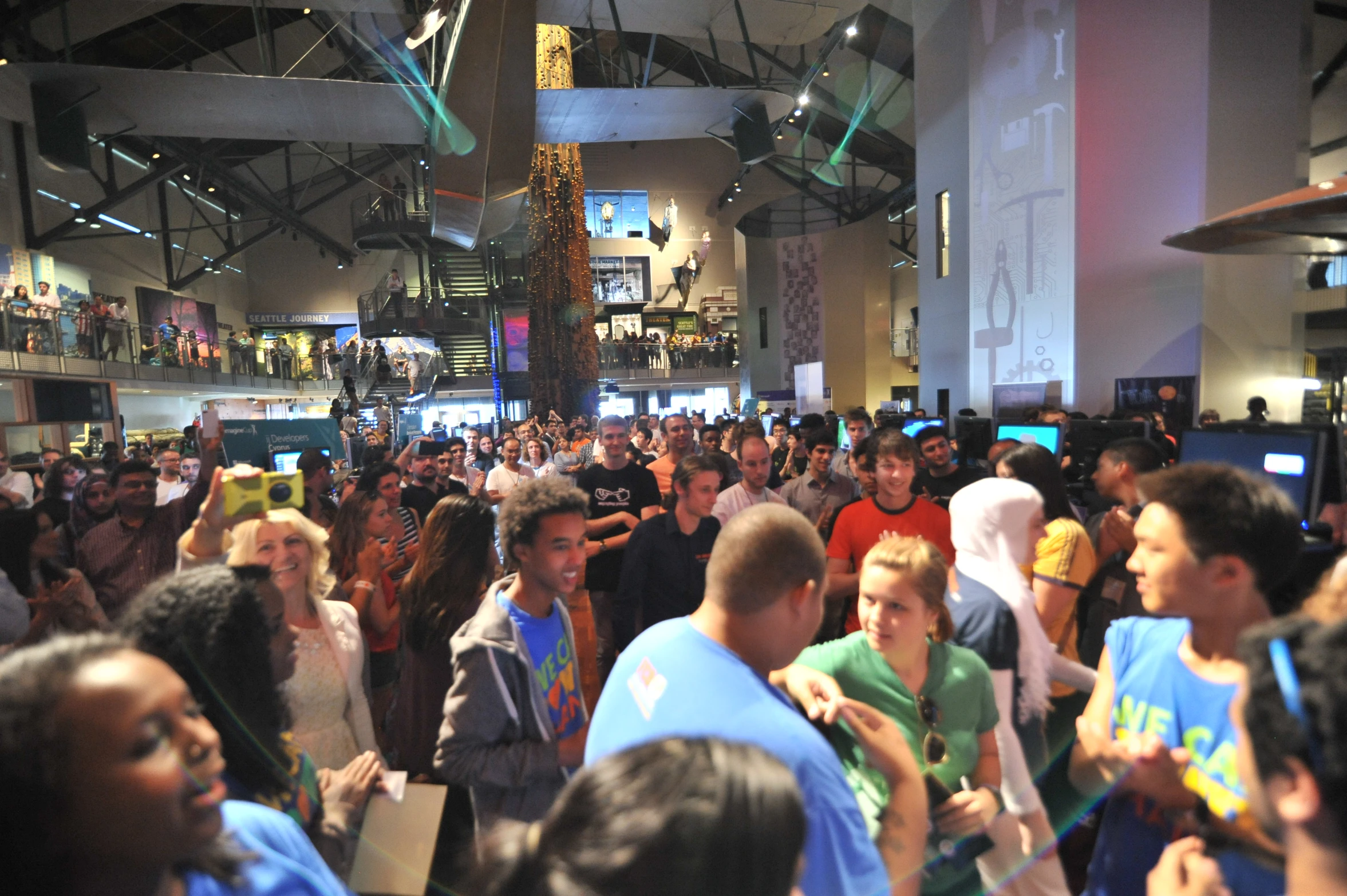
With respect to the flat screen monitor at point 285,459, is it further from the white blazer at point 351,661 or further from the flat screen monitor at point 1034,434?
the flat screen monitor at point 1034,434

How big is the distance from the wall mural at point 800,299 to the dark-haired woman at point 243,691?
20452 mm

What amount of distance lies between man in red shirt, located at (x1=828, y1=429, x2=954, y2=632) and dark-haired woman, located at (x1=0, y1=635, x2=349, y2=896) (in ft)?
8.89

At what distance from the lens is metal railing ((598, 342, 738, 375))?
22.4m

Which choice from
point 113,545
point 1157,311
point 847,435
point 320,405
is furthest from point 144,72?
point 320,405

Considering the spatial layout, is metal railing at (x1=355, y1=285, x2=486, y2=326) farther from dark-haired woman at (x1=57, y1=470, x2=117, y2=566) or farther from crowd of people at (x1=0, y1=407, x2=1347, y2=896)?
crowd of people at (x1=0, y1=407, x2=1347, y2=896)

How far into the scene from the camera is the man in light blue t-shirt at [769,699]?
102 cm

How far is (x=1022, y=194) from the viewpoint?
31.4 feet

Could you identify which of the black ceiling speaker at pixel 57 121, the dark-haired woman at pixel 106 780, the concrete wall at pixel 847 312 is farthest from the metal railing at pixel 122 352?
the concrete wall at pixel 847 312

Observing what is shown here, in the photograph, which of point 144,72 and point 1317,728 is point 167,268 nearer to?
point 144,72

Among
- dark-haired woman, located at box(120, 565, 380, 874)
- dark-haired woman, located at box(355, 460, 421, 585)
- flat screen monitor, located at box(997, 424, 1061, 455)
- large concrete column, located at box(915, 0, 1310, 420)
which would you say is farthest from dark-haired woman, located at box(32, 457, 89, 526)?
large concrete column, located at box(915, 0, 1310, 420)

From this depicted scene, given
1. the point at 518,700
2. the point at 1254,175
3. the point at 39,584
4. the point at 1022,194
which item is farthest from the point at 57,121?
the point at 1254,175

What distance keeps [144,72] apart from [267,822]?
12.4 m

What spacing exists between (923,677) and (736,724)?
37.1 inches

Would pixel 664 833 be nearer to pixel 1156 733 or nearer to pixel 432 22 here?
pixel 1156 733
